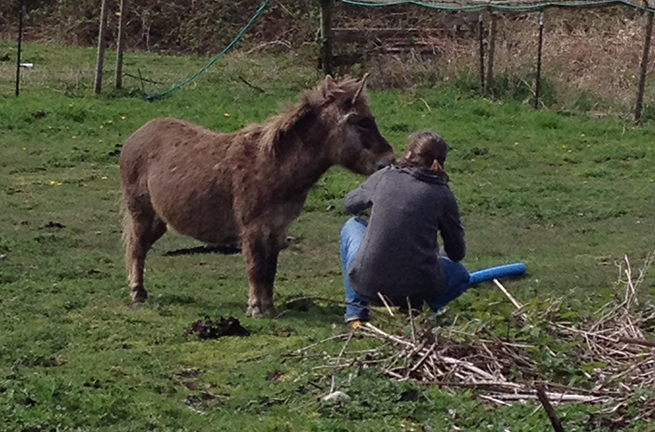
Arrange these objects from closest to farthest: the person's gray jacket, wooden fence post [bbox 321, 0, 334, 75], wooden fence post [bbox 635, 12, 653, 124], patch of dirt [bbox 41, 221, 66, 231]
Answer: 1. the person's gray jacket
2. patch of dirt [bbox 41, 221, 66, 231]
3. wooden fence post [bbox 635, 12, 653, 124]
4. wooden fence post [bbox 321, 0, 334, 75]

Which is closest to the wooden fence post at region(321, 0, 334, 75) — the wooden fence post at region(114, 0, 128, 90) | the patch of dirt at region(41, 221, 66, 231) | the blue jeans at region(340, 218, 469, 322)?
the wooden fence post at region(114, 0, 128, 90)

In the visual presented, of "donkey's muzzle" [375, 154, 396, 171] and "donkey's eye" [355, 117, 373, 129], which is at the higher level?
"donkey's eye" [355, 117, 373, 129]

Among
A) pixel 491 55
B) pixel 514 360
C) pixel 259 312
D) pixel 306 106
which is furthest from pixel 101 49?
pixel 514 360

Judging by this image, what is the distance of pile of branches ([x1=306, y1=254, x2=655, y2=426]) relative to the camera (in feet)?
17.8

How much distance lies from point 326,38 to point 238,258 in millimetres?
7411

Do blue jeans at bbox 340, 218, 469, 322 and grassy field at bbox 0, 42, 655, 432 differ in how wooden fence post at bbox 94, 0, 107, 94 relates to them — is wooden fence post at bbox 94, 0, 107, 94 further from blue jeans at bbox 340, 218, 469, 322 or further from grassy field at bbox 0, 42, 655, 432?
blue jeans at bbox 340, 218, 469, 322

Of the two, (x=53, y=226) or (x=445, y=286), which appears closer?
(x=445, y=286)

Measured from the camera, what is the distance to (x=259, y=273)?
8008mm

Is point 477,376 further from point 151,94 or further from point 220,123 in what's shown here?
point 151,94

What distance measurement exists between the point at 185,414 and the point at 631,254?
5687mm

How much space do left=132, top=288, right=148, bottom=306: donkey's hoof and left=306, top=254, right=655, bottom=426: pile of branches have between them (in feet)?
8.07

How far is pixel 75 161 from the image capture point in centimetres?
1383

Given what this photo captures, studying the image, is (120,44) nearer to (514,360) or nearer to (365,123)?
(365,123)

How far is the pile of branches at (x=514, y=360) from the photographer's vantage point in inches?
214
